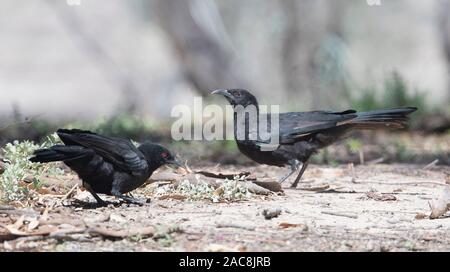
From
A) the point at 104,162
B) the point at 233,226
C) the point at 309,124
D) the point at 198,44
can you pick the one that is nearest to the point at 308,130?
the point at 309,124

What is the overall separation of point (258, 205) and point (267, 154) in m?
1.60

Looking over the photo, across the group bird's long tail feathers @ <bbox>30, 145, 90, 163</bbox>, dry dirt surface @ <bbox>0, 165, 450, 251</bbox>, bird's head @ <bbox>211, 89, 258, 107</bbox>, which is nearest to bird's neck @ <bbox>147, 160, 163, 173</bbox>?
dry dirt surface @ <bbox>0, 165, 450, 251</bbox>

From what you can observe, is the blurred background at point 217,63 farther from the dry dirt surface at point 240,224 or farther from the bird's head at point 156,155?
the dry dirt surface at point 240,224

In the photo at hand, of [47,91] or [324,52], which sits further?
[47,91]

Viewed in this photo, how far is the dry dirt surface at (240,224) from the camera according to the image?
201 inches

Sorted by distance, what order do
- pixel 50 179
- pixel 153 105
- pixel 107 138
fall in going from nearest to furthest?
1. pixel 107 138
2. pixel 50 179
3. pixel 153 105

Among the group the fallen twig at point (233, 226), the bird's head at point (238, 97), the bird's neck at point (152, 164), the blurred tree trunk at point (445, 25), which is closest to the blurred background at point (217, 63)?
the blurred tree trunk at point (445, 25)

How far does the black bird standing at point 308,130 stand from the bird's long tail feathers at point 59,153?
2.41 m

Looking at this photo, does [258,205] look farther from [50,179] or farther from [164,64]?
[164,64]

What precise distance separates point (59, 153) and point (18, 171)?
0.70 m

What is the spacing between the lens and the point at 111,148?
6.32 m

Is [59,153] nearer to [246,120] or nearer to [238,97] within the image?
[246,120]
